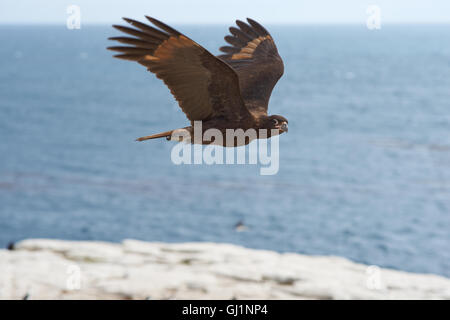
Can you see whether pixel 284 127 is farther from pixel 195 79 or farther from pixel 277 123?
pixel 195 79

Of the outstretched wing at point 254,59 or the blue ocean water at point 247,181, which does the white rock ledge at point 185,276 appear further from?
the blue ocean water at point 247,181

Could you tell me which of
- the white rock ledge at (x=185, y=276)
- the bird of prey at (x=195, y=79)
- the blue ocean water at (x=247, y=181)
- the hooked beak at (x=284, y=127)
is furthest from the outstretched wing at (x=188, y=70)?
the blue ocean water at (x=247, y=181)

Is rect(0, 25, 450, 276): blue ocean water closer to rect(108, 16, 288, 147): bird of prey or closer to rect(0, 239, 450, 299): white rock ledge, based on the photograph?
rect(0, 239, 450, 299): white rock ledge

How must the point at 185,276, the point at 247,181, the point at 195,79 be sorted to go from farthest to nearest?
the point at 247,181, the point at 185,276, the point at 195,79

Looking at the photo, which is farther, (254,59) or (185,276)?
(185,276)

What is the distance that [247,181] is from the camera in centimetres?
4281

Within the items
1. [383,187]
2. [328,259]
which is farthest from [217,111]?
[383,187]

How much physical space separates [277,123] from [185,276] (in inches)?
364

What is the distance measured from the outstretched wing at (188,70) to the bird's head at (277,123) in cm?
25

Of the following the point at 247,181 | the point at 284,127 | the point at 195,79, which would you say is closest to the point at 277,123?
the point at 284,127

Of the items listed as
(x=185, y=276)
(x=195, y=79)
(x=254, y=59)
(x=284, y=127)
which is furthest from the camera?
(x=185, y=276)

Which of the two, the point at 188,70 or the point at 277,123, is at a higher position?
the point at 188,70
